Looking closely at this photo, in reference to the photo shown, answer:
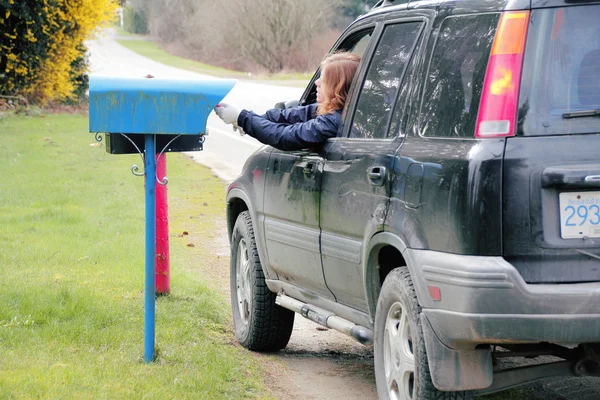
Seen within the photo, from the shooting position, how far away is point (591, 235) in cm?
386

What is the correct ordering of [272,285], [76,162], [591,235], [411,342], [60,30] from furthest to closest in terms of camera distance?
1. [60,30]
2. [76,162]
3. [272,285]
4. [411,342]
5. [591,235]

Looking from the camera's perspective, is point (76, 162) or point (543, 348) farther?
point (76, 162)

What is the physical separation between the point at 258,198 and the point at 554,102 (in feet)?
8.66

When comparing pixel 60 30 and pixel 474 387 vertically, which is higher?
pixel 60 30

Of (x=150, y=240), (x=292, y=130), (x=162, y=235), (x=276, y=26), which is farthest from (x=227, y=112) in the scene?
(x=276, y=26)

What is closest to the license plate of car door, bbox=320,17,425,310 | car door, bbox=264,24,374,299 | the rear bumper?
the rear bumper

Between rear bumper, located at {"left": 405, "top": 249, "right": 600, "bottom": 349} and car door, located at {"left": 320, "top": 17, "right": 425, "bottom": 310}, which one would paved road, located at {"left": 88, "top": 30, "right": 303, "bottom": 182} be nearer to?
car door, located at {"left": 320, "top": 17, "right": 425, "bottom": 310}

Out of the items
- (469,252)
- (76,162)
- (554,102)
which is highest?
(554,102)

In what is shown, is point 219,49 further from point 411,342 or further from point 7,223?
point 411,342

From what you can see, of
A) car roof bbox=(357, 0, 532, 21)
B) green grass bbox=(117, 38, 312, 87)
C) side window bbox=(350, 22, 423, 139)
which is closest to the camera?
car roof bbox=(357, 0, 532, 21)

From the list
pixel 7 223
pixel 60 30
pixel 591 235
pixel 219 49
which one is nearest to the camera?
pixel 591 235

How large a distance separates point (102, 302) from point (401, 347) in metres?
3.12

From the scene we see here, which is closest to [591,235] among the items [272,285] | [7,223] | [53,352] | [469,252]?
[469,252]

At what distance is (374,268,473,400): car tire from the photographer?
420cm
